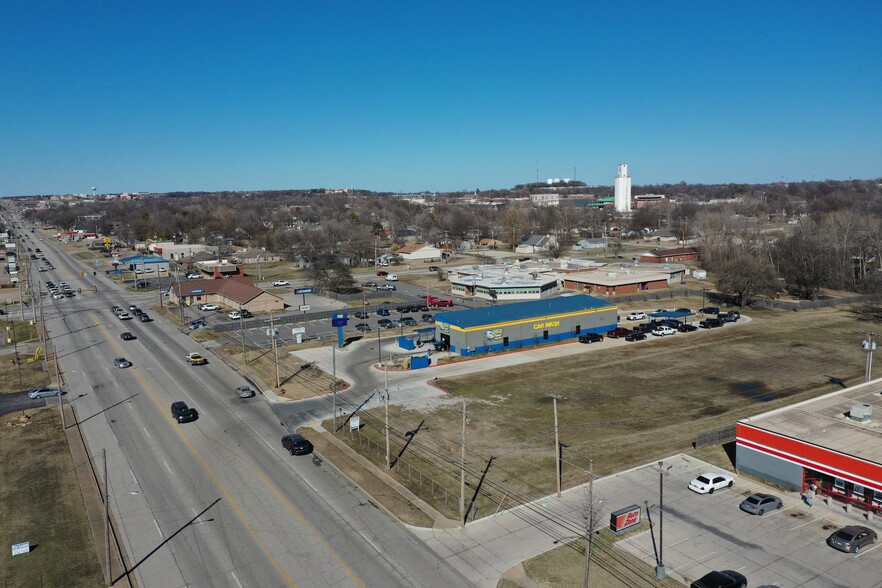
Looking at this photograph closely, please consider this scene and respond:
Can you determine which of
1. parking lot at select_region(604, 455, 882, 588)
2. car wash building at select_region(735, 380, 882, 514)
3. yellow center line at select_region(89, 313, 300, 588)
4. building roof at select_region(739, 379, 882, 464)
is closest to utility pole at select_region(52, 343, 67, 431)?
yellow center line at select_region(89, 313, 300, 588)

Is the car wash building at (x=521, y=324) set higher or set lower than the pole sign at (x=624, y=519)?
higher

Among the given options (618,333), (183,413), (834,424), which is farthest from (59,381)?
(618,333)

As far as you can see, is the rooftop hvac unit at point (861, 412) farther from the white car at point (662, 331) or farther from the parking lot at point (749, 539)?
the white car at point (662, 331)

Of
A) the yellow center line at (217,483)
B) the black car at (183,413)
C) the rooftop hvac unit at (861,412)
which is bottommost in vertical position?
the yellow center line at (217,483)

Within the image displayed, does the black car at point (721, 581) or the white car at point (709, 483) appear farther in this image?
the white car at point (709, 483)

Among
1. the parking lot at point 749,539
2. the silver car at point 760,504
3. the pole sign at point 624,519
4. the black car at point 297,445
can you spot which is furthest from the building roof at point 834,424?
the black car at point 297,445

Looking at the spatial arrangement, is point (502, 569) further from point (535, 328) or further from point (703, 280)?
point (703, 280)
